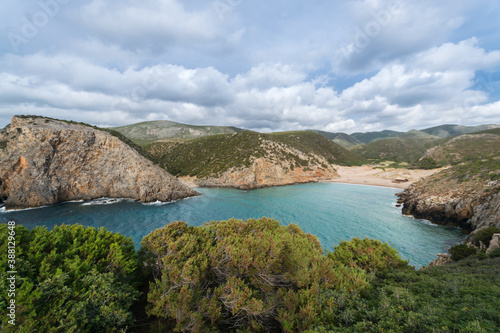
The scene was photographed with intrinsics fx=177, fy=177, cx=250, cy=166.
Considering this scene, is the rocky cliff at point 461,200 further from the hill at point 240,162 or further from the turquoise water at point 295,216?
the hill at point 240,162

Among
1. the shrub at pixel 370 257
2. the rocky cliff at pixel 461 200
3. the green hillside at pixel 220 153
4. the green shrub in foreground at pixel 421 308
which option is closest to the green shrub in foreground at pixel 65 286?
the green shrub in foreground at pixel 421 308

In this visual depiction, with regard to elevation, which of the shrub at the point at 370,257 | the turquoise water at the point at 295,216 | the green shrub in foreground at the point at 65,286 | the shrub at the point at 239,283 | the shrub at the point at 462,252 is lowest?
the turquoise water at the point at 295,216

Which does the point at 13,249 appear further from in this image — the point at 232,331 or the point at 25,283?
the point at 232,331

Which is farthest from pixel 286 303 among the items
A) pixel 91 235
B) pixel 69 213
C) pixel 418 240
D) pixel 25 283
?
pixel 69 213

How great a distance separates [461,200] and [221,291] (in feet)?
130

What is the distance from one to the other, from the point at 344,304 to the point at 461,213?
34910 millimetres

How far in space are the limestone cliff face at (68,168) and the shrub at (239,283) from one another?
3833 cm

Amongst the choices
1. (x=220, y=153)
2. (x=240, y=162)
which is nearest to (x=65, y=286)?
(x=240, y=162)

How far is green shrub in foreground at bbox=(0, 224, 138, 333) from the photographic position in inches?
194

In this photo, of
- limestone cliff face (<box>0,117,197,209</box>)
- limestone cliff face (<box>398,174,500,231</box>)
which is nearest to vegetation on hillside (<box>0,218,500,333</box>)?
limestone cliff face (<box>398,174,500,231</box>)

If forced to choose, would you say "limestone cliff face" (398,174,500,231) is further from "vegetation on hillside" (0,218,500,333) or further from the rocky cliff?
"vegetation on hillside" (0,218,500,333)

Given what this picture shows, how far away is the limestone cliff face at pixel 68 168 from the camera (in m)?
36.3

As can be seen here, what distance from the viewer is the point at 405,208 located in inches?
1371

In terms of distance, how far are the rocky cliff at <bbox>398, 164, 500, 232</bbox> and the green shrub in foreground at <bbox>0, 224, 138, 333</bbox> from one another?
34.2m
